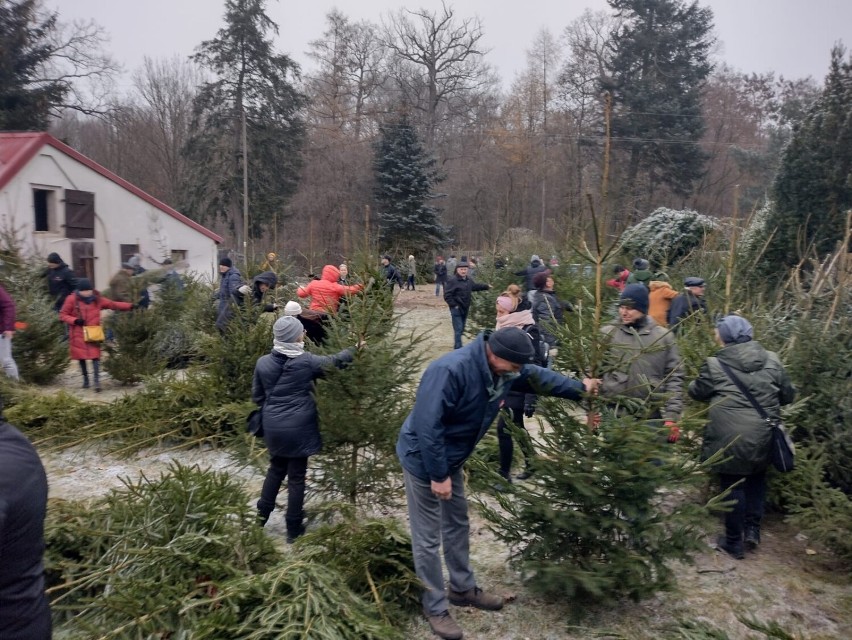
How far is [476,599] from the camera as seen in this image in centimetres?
406

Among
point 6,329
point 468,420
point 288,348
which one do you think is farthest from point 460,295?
point 468,420

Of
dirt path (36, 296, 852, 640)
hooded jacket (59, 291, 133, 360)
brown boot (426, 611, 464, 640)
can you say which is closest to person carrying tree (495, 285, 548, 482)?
dirt path (36, 296, 852, 640)

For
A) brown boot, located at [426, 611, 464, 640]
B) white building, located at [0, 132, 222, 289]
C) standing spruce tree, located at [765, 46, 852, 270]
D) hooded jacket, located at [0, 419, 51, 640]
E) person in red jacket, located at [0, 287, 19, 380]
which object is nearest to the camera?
hooded jacket, located at [0, 419, 51, 640]

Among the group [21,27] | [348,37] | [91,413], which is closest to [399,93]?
[348,37]

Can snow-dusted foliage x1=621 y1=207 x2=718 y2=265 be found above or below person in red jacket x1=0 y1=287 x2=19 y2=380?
above

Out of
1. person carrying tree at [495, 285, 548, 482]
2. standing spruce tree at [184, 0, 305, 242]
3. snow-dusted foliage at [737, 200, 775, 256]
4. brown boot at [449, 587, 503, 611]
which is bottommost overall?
brown boot at [449, 587, 503, 611]

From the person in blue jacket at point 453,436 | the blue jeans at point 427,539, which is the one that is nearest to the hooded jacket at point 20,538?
the person in blue jacket at point 453,436

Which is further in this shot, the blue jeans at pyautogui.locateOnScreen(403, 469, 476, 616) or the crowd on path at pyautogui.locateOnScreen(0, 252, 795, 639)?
the blue jeans at pyautogui.locateOnScreen(403, 469, 476, 616)

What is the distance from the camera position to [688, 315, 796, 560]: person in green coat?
445cm

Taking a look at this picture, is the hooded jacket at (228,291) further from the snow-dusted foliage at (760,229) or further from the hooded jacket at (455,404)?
the snow-dusted foliage at (760,229)

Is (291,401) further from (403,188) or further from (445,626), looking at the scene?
(403,188)

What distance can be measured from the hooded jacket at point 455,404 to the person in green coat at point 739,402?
1407mm

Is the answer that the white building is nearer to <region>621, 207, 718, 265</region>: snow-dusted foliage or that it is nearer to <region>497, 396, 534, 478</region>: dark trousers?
<region>621, 207, 718, 265</region>: snow-dusted foliage

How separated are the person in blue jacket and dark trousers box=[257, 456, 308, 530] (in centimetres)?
137
